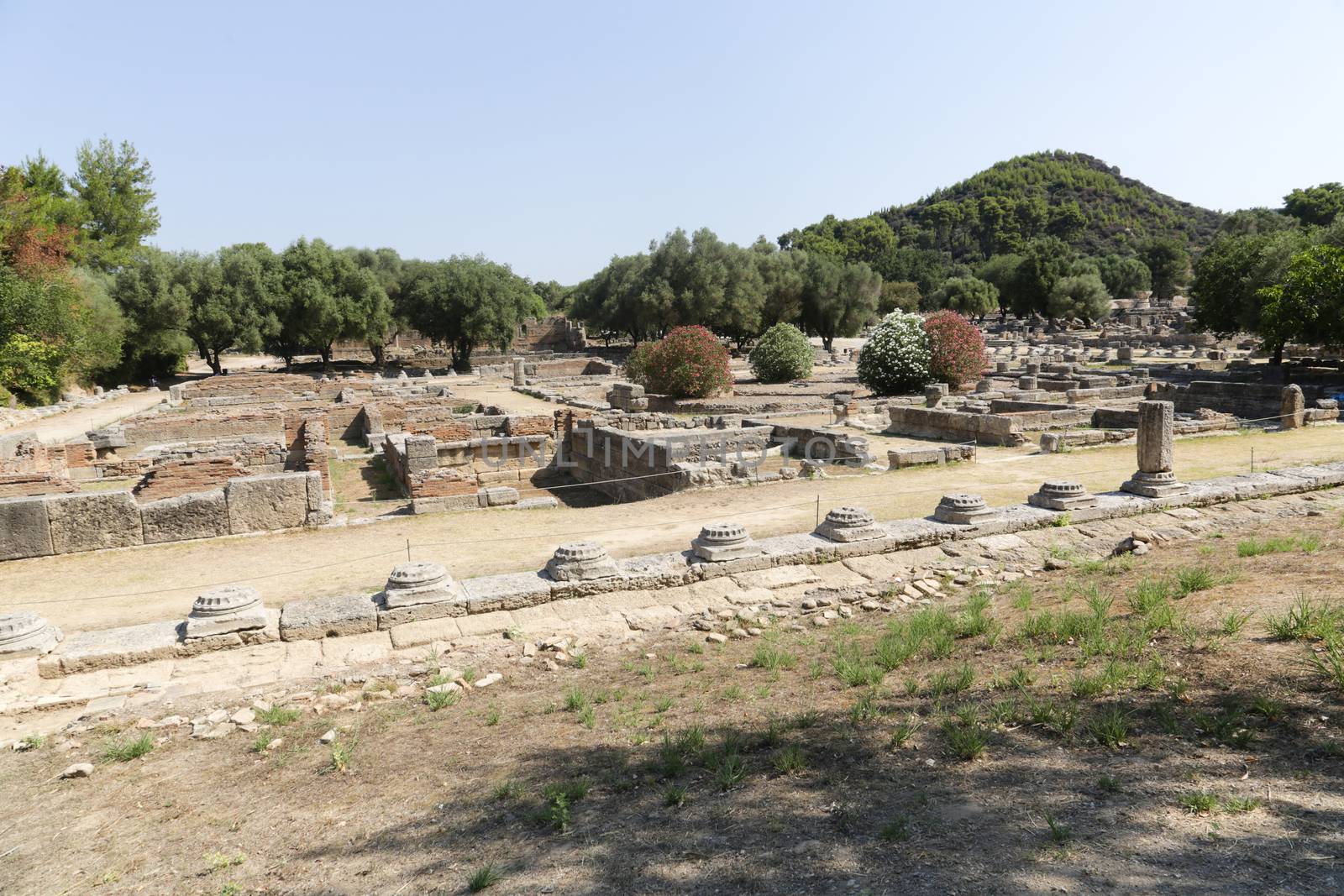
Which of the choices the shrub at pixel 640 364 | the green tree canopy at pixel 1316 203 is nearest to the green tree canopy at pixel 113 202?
the shrub at pixel 640 364

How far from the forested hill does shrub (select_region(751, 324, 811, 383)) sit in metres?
71.5

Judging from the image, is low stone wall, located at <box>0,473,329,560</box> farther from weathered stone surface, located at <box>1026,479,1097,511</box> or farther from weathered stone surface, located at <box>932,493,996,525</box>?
weathered stone surface, located at <box>1026,479,1097,511</box>

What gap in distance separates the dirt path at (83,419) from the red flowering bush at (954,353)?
1019 inches

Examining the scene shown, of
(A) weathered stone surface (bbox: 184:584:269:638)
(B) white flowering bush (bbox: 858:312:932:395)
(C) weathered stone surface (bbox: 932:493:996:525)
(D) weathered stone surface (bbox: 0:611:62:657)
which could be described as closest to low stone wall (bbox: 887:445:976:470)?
(C) weathered stone surface (bbox: 932:493:996:525)

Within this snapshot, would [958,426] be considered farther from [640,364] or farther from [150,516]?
[150,516]

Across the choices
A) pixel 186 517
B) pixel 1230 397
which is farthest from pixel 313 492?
pixel 1230 397

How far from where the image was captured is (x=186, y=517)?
10891 millimetres

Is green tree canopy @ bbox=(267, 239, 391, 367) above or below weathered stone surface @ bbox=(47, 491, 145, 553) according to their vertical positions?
above

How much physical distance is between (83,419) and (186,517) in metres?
19.2

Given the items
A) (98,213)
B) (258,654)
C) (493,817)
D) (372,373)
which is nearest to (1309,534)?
(493,817)

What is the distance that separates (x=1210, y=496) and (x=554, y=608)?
30.8 feet

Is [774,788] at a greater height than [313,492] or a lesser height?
lesser

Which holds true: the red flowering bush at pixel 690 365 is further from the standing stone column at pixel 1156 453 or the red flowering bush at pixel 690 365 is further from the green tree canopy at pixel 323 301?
the green tree canopy at pixel 323 301

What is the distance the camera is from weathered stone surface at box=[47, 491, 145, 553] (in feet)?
33.5
